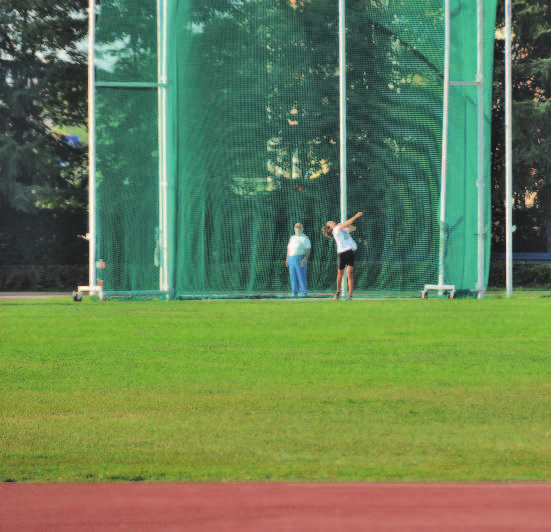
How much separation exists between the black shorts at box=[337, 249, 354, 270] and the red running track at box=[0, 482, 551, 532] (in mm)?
17116

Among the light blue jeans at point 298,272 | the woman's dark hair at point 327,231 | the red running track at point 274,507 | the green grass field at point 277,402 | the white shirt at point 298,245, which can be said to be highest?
the woman's dark hair at point 327,231

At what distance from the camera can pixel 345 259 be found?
2177 cm

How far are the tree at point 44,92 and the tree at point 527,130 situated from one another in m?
13.3

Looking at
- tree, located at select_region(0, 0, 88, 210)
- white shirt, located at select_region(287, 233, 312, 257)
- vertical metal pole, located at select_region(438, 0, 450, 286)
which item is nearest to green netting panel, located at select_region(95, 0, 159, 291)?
white shirt, located at select_region(287, 233, 312, 257)

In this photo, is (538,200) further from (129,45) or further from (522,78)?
(129,45)

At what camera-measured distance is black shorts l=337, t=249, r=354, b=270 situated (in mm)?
21688

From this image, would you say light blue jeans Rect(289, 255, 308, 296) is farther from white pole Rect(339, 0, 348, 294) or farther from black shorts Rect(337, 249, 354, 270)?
black shorts Rect(337, 249, 354, 270)

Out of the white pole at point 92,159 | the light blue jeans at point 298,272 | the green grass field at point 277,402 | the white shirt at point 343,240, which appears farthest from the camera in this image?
the light blue jeans at point 298,272

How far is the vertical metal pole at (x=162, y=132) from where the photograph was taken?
22.8 meters

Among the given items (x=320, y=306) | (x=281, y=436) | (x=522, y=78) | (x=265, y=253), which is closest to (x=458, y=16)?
(x=265, y=253)

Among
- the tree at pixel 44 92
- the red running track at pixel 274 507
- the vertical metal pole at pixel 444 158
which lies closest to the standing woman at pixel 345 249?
the vertical metal pole at pixel 444 158

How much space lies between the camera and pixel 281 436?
19.6ft

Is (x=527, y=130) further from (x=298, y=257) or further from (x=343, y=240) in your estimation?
(x=343, y=240)

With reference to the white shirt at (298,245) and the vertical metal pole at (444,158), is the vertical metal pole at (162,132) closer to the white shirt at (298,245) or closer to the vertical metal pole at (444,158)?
the white shirt at (298,245)
